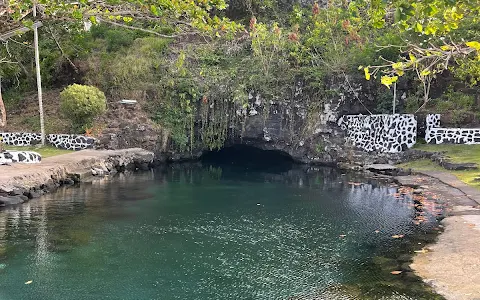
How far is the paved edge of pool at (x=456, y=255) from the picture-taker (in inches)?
235

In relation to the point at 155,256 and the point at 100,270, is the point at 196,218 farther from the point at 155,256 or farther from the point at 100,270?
the point at 100,270

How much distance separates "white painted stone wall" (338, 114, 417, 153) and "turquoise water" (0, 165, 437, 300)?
204 inches

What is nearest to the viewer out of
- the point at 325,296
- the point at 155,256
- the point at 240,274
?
the point at 325,296

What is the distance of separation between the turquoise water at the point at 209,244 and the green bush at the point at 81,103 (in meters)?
5.55

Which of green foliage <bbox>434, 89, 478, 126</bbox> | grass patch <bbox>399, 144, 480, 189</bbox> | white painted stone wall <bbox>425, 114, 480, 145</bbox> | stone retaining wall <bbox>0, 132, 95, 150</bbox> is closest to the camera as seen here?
grass patch <bbox>399, 144, 480, 189</bbox>

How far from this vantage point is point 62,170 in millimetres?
14336

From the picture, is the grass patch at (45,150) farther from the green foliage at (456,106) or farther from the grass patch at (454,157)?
the green foliage at (456,106)

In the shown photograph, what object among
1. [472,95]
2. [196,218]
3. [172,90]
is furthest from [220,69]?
[196,218]

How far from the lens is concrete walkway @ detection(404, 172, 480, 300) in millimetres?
5949

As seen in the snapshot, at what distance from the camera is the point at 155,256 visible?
7.90 metres

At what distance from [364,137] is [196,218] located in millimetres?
11002

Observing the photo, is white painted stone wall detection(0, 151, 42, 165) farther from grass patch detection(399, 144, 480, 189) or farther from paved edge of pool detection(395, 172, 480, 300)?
grass patch detection(399, 144, 480, 189)

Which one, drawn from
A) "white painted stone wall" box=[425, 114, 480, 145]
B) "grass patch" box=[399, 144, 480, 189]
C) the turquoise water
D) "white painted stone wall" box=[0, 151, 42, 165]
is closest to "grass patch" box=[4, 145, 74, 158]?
"white painted stone wall" box=[0, 151, 42, 165]

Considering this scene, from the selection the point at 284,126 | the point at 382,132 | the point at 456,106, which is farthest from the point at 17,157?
the point at 456,106
